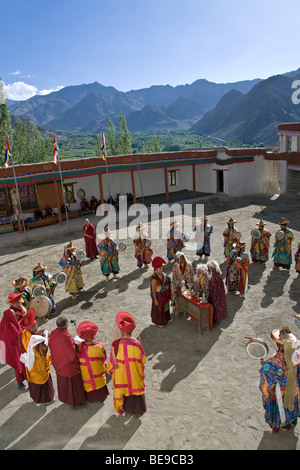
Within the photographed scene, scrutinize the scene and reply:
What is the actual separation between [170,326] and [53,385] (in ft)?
9.39

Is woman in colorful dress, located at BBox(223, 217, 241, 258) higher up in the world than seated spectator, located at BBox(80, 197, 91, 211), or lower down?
higher up

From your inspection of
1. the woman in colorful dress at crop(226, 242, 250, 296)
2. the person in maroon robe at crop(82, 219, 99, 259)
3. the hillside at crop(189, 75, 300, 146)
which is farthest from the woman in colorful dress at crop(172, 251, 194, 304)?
the hillside at crop(189, 75, 300, 146)

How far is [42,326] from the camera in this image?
838 cm

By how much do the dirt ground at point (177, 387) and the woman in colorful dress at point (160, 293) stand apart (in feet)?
0.79

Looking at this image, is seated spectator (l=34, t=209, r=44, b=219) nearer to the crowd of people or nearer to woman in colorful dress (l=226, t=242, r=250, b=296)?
the crowd of people

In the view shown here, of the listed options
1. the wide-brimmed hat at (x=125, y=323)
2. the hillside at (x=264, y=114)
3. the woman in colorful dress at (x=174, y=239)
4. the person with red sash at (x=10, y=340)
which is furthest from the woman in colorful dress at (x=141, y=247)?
the hillside at (x=264, y=114)

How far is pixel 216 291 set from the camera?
7449 mm

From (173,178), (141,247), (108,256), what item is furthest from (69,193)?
(108,256)

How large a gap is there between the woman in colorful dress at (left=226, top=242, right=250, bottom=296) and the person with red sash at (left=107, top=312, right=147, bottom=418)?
186 inches

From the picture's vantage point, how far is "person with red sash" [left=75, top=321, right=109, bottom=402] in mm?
5074

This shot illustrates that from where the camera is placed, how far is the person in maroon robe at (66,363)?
5.14m

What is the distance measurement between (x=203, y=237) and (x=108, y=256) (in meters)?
3.44

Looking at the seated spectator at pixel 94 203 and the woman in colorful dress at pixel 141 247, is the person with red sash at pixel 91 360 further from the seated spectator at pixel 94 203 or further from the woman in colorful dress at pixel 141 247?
the seated spectator at pixel 94 203
